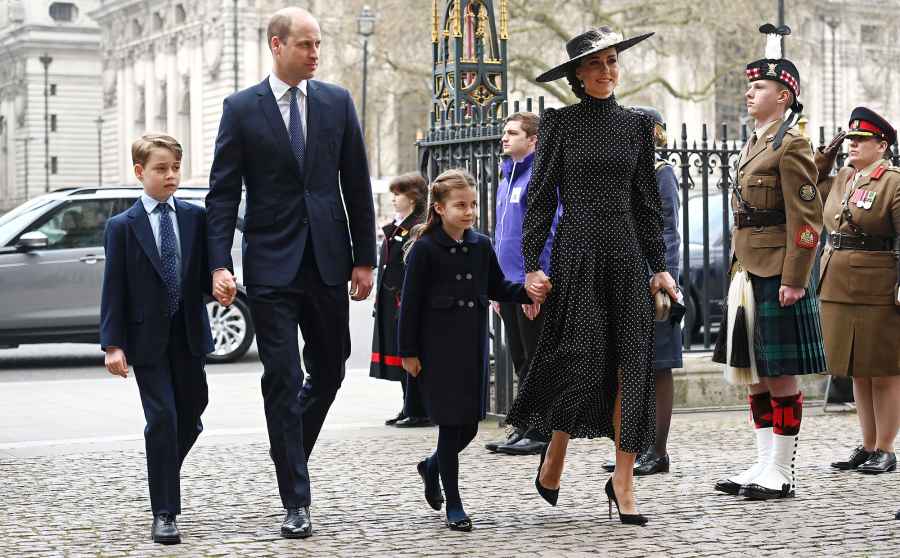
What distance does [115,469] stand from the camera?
8344 mm

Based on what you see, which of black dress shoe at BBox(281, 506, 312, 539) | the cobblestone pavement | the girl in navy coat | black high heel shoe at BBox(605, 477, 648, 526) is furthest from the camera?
the girl in navy coat

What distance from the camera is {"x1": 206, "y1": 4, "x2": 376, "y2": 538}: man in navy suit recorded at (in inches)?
255

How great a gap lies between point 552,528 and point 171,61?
2859 inches

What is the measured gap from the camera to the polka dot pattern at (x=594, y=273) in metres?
6.62

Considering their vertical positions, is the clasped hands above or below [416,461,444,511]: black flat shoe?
above

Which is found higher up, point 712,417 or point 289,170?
point 289,170

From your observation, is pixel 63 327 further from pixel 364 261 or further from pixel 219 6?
pixel 219 6

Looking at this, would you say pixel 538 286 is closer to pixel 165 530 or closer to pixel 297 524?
pixel 297 524

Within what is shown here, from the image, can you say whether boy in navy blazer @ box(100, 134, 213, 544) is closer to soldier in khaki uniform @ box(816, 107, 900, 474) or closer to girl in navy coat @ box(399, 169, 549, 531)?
girl in navy coat @ box(399, 169, 549, 531)

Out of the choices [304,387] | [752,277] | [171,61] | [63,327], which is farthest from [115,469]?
[171,61]

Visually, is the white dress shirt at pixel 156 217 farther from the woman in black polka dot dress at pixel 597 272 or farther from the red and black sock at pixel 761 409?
the red and black sock at pixel 761 409

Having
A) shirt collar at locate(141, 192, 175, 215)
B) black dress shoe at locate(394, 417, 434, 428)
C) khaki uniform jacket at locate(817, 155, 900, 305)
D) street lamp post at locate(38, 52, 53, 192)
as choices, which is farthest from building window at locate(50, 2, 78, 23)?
shirt collar at locate(141, 192, 175, 215)

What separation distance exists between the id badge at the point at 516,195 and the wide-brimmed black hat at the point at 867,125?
1725mm

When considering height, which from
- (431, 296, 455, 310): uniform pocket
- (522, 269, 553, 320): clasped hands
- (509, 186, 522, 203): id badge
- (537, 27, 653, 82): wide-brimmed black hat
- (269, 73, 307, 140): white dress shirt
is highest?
(537, 27, 653, 82): wide-brimmed black hat
